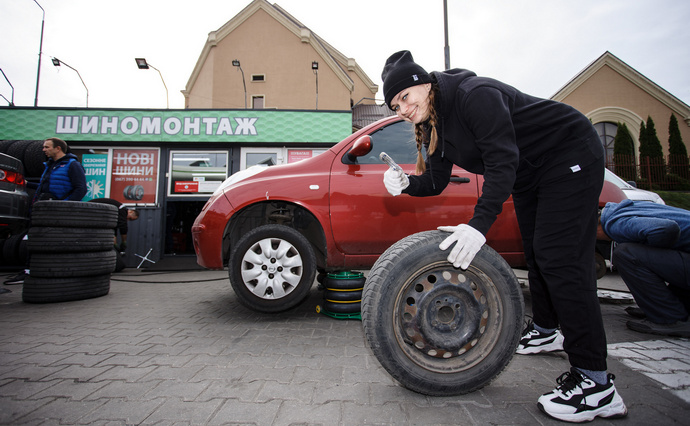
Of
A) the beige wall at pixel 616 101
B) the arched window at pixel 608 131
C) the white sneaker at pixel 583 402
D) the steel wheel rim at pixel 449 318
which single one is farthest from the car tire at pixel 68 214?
the arched window at pixel 608 131

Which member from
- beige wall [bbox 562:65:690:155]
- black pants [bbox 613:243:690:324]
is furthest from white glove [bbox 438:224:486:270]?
beige wall [bbox 562:65:690:155]

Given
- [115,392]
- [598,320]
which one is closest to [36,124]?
[115,392]

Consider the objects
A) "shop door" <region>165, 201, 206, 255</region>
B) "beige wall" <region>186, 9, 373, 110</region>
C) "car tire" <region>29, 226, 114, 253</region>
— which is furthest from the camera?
"beige wall" <region>186, 9, 373, 110</region>

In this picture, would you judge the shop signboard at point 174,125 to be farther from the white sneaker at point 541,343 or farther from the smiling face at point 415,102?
the white sneaker at point 541,343

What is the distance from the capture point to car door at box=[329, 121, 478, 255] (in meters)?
2.98

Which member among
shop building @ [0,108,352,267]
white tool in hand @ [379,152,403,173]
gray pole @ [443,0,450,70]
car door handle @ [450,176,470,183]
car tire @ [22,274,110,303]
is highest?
gray pole @ [443,0,450,70]

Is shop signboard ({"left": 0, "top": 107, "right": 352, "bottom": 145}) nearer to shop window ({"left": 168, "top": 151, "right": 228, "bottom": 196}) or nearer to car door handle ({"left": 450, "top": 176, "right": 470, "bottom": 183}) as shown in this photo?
shop window ({"left": 168, "top": 151, "right": 228, "bottom": 196})

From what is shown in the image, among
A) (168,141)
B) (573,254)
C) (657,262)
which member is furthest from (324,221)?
(168,141)

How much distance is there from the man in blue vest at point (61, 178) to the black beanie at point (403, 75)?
201 inches

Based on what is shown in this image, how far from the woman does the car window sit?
144cm

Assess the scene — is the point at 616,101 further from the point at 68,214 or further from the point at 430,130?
the point at 68,214

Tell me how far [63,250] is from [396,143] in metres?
3.78

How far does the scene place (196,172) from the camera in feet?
26.1

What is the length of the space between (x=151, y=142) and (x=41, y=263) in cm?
516
